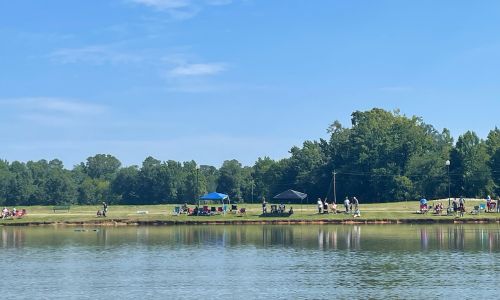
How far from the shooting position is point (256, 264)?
44.5 m

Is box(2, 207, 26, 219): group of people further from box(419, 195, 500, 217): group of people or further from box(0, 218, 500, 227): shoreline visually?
box(419, 195, 500, 217): group of people

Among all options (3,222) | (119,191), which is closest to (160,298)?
(3,222)

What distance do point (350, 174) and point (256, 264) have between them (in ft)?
302

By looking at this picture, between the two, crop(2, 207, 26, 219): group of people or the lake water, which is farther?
crop(2, 207, 26, 219): group of people

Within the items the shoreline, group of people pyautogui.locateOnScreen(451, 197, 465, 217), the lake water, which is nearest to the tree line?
the shoreline

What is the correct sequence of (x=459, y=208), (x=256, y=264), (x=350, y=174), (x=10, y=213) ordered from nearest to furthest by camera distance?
(x=256, y=264), (x=459, y=208), (x=10, y=213), (x=350, y=174)

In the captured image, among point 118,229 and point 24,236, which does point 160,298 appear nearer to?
point 24,236

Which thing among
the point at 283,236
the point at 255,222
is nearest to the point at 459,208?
the point at 255,222

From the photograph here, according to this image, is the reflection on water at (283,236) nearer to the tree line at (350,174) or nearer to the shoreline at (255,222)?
the shoreline at (255,222)

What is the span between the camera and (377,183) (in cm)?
13012

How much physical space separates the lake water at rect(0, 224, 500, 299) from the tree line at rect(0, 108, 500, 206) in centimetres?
3650

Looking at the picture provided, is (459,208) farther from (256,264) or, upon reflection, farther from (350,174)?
(350,174)

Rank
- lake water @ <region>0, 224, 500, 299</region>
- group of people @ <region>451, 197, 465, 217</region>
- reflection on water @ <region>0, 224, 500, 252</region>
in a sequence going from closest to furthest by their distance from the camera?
lake water @ <region>0, 224, 500, 299</region> < reflection on water @ <region>0, 224, 500, 252</region> < group of people @ <region>451, 197, 465, 217</region>

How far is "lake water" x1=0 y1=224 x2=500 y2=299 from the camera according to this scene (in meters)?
35.1
